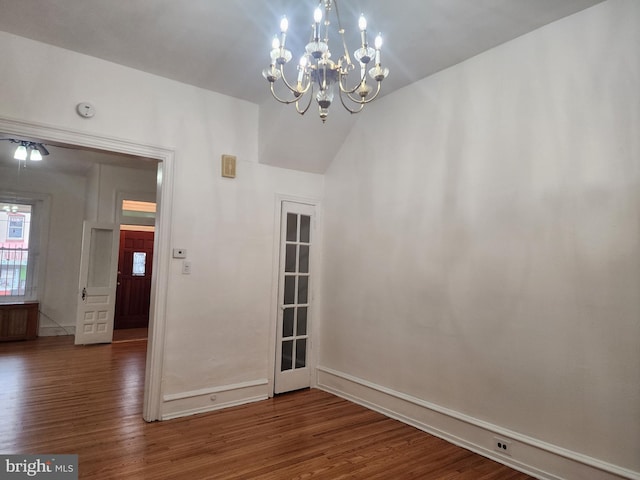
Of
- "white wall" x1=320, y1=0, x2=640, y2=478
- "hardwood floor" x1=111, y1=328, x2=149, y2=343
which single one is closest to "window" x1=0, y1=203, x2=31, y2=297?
"hardwood floor" x1=111, y1=328, x2=149, y2=343

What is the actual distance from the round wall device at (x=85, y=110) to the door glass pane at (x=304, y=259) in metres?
2.46

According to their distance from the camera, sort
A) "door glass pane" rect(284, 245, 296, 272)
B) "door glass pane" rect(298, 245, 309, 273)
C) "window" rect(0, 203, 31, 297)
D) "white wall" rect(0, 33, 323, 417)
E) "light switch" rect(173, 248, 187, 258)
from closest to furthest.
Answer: "white wall" rect(0, 33, 323, 417), "light switch" rect(173, 248, 187, 258), "door glass pane" rect(284, 245, 296, 272), "door glass pane" rect(298, 245, 309, 273), "window" rect(0, 203, 31, 297)

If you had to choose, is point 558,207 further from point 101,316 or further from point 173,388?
point 101,316

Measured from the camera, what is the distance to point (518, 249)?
9.18ft

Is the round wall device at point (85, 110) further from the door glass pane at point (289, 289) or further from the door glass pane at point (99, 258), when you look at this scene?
the door glass pane at point (99, 258)

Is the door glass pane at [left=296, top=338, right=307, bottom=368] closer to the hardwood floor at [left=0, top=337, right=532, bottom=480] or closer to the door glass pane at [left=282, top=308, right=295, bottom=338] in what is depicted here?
the door glass pane at [left=282, top=308, right=295, bottom=338]

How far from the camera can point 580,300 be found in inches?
97.1

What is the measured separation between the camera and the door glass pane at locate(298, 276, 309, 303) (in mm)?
4512

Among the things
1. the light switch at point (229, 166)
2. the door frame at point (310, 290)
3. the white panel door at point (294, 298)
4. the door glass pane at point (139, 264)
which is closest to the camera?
the light switch at point (229, 166)

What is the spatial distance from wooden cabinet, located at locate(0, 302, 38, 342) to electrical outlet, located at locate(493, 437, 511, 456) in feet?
24.9

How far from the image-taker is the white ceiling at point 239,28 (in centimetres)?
254

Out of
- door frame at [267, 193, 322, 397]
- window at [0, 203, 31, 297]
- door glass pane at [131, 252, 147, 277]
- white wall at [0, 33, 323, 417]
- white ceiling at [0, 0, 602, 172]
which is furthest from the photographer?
door glass pane at [131, 252, 147, 277]

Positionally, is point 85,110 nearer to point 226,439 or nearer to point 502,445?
point 226,439

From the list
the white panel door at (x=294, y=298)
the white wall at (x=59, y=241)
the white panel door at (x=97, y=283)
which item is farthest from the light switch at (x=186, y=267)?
the white wall at (x=59, y=241)
